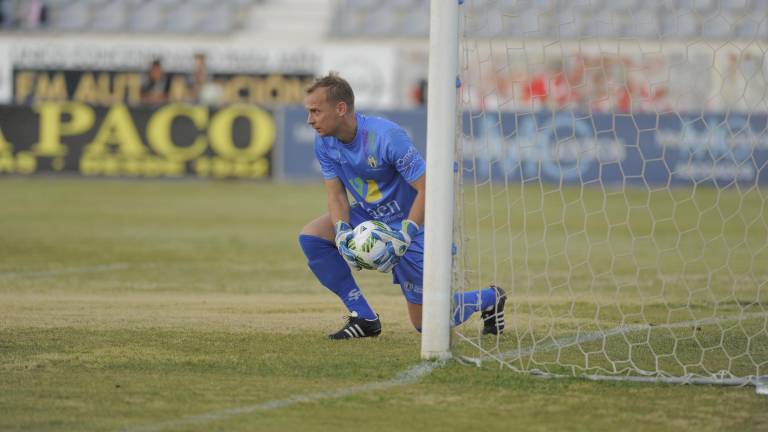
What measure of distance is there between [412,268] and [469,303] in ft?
1.30

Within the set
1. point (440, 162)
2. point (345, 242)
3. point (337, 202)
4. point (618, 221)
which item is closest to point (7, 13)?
point (618, 221)

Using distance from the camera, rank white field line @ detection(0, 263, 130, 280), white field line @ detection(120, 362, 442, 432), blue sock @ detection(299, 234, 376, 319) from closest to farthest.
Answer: white field line @ detection(120, 362, 442, 432), blue sock @ detection(299, 234, 376, 319), white field line @ detection(0, 263, 130, 280)

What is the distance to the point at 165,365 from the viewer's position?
20.4 feet

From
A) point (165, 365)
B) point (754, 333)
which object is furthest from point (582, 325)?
point (165, 365)

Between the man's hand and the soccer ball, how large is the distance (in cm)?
2

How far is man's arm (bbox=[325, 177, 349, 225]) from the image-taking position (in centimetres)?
713

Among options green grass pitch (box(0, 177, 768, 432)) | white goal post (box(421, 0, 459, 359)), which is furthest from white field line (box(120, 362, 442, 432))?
white goal post (box(421, 0, 459, 359))

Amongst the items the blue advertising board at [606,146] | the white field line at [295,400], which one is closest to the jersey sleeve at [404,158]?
the white field line at [295,400]

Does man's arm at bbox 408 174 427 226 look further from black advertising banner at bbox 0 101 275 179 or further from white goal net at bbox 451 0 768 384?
black advertising banner at bbox 0 101 275 179

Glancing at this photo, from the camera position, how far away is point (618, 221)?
1794 cm

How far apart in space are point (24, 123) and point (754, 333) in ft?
62.7

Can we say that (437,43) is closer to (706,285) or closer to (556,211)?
(706,285)

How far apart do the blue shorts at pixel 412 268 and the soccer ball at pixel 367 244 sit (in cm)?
37

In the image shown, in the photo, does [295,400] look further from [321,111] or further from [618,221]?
[618,221]
